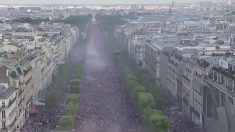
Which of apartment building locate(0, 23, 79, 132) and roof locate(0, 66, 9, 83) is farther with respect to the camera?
roof locate(0, 66, 9, 83)

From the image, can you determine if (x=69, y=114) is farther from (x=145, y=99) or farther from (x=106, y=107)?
(x=145, y=99)

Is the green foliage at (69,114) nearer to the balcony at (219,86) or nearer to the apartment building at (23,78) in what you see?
the apartment building at (23,78)

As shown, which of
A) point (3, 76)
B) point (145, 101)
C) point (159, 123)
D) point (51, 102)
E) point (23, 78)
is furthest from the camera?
point (51, 102)

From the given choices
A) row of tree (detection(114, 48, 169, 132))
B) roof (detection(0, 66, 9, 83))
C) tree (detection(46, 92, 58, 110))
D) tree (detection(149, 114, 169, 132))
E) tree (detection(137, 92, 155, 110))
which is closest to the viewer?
tree (detection(149, 114, 169, 132))

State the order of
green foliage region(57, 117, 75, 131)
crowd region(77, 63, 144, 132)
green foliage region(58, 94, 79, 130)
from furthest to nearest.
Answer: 1. crowd region(77, 63, 144, 132)
2. green foliage region(58, 94, 79, 130)
3. green foliage region(57, 117, 75, 131)

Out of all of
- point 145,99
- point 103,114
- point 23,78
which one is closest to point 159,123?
point 103,114

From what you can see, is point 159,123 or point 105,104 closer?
point 159,123

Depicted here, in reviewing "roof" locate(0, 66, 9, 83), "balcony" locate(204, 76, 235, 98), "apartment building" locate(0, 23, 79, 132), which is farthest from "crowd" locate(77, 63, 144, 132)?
"roof" locate(0, 66, 9, 83)

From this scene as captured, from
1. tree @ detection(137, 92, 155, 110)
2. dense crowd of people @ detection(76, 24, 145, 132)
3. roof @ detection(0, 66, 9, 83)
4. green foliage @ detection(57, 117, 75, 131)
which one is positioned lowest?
dense crowd of people @ detection(76, 24, 145, 132)

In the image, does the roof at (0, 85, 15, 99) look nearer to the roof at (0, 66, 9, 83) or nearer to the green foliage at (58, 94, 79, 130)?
the roof at (0, 66, 9, 83)

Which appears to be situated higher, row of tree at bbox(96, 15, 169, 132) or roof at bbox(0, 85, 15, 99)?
roof at bbox(0, 85, 15, 99)

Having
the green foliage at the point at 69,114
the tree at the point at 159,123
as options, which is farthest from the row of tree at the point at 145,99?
the green foliage at the point at 69,114

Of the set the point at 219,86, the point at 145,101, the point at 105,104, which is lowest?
the point at 105,104
